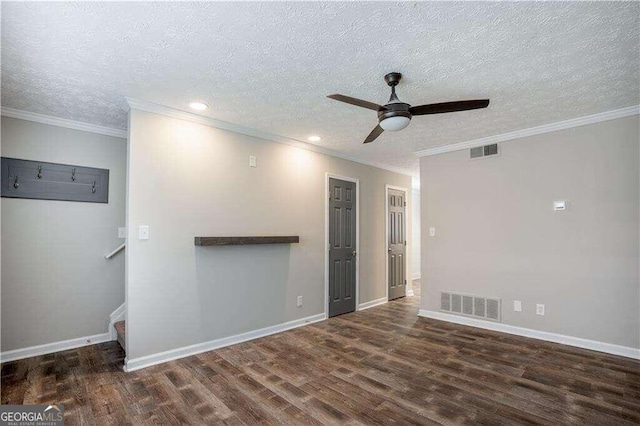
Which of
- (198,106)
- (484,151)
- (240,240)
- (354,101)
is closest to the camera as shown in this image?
(354,101)

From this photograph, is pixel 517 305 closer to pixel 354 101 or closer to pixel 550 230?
pixel 550 230

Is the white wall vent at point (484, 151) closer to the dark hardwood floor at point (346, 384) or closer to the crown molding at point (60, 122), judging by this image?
the dark hardwood floor at point (346, 384)

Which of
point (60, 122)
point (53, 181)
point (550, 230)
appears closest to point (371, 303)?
point (550, 230)

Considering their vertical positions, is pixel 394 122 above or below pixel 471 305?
above

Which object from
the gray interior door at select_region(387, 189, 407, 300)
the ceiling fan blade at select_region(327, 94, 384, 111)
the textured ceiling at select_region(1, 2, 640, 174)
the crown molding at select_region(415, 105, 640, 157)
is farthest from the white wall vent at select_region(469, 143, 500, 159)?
the ceiling fan blade at select_region(327, 94, 384, 111)

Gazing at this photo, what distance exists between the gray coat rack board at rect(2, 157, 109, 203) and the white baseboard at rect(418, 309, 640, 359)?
4.69 meters

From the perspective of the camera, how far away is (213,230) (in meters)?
3.57

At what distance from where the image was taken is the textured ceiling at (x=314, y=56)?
72.7 inches

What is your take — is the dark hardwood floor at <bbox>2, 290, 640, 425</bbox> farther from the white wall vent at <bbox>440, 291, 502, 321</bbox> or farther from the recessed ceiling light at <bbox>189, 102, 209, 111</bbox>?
the recessed ceiling light at <bbox>189, 102, 209, 111</bbox>

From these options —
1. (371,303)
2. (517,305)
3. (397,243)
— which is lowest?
(371,303)

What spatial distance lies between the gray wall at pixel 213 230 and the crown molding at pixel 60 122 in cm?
106

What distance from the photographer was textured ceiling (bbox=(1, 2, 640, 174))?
6.06ft

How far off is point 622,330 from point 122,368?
498cm

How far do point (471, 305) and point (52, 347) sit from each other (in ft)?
16.5
